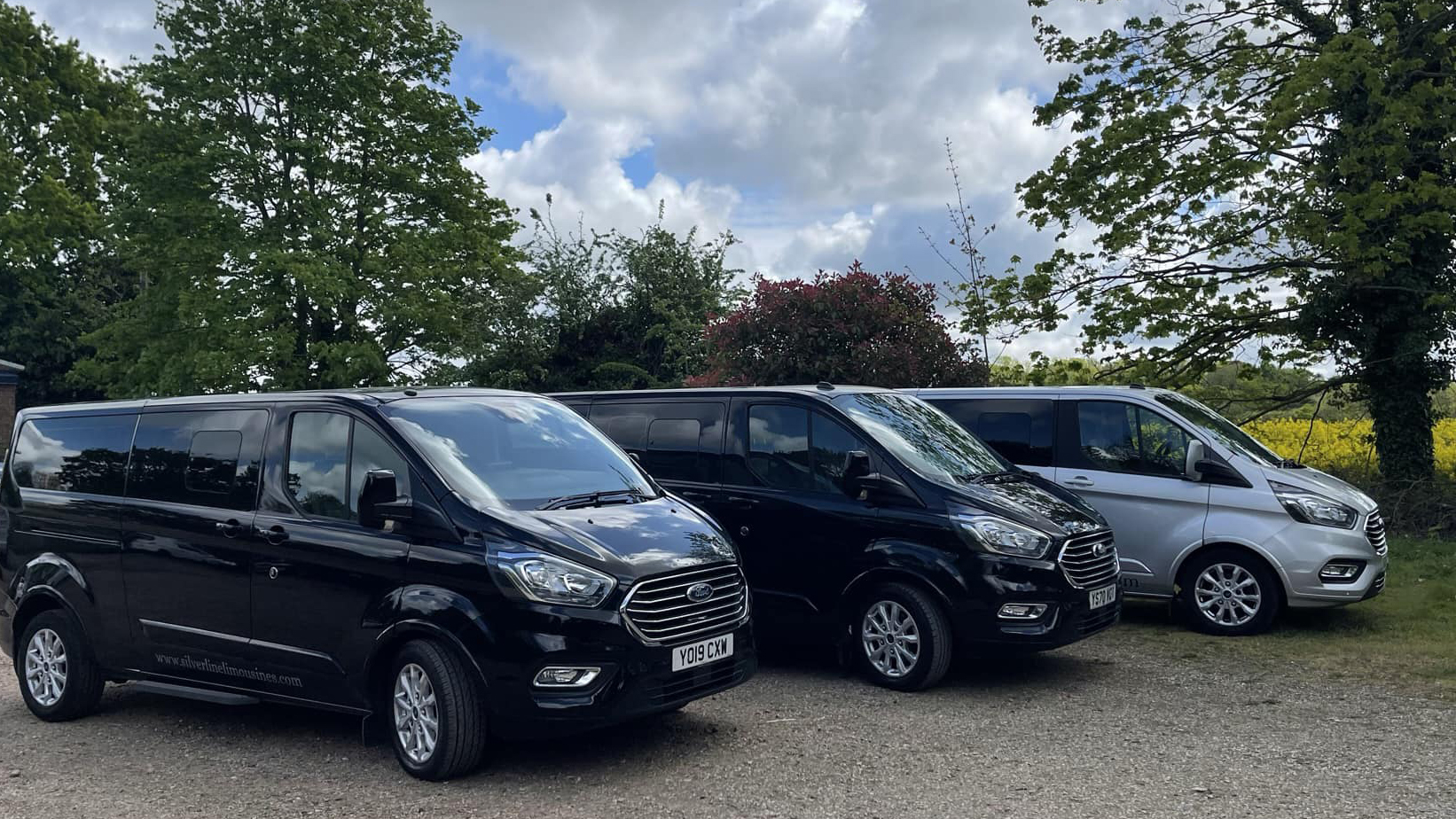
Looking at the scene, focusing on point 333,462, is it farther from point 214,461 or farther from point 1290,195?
point 1290,195

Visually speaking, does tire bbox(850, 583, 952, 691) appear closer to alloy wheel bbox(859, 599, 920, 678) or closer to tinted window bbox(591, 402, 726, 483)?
alloy wheel bbox(859, 599, 920, 678)

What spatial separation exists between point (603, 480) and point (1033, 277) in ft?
39.7

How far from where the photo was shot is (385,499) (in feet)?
19.4

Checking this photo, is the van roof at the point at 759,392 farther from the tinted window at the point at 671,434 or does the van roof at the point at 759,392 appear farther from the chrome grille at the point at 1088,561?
the chrome grille at the point at 1088,561

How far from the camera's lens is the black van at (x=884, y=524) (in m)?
7.54

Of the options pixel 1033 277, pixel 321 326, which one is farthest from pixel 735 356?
pixel 321 326

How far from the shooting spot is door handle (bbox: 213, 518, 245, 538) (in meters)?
6.58

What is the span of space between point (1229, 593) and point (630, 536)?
5.86m

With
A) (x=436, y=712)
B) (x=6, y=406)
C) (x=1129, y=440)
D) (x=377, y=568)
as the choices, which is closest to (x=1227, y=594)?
(x=1129, y=440)

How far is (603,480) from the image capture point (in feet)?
22.2

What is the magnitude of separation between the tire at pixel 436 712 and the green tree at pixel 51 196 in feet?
119

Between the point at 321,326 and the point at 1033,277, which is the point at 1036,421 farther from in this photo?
the point at 321,326

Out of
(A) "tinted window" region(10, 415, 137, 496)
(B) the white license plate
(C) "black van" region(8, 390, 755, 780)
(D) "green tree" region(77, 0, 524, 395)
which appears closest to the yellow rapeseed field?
(B) the white license plate

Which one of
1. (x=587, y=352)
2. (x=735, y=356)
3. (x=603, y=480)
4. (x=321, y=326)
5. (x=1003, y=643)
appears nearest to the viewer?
(x=603, y=480)
